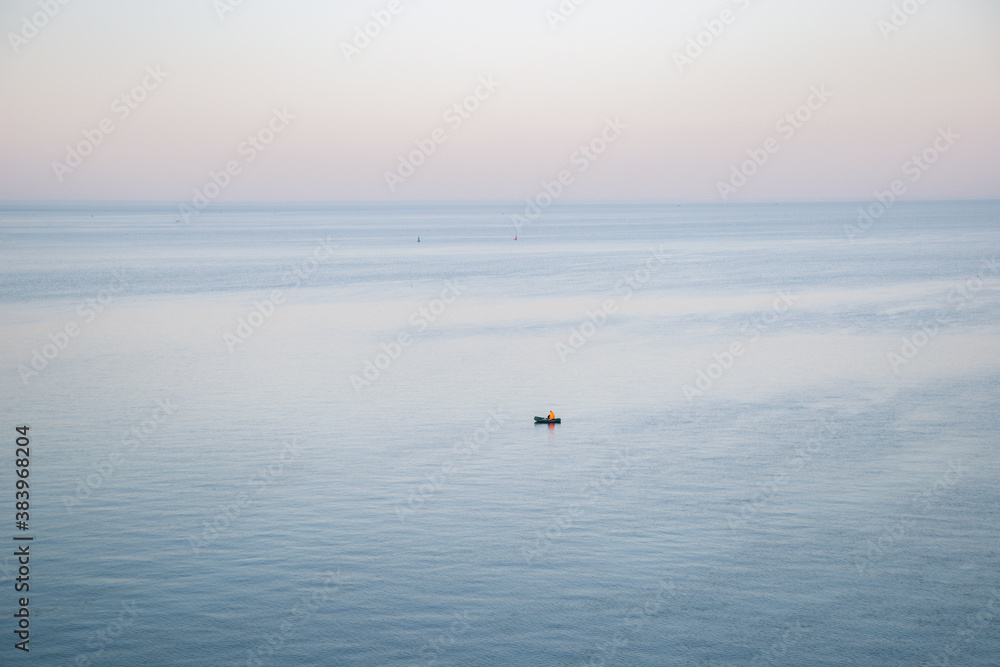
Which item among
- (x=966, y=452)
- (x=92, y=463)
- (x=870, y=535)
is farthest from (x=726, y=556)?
(x=92, y=463)

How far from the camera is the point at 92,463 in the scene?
41.0m

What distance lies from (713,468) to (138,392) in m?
34.3

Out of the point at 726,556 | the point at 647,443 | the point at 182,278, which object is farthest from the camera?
the point at 182,278

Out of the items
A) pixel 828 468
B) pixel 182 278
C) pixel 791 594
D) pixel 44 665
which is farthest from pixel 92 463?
pixel 182 278

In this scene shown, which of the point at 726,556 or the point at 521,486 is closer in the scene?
the point at 726,556

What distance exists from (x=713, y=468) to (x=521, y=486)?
28.8ft

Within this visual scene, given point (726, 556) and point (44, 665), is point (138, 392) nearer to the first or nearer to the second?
point (44, 665)

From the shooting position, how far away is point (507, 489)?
38.2 m

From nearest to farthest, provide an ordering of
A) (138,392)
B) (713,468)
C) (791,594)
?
(791,594)
(713,468)
(138,392)

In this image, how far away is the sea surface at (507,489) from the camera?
87.7ft

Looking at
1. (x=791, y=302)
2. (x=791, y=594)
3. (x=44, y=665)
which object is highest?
(x=791, y=302)

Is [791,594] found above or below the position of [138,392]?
below

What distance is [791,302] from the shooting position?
93.8 metres

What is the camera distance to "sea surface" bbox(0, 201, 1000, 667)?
1052 inches
